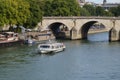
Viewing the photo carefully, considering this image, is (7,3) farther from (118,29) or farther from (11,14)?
(118,29)

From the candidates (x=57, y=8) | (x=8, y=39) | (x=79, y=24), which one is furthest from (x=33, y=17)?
(x=8, y=39)

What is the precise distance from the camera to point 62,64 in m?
45.7

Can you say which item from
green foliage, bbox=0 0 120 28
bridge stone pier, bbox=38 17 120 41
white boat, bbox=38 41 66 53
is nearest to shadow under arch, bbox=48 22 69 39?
bridge stone pier, bbox=38 17 120 41

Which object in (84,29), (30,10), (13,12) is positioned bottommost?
(84,29)

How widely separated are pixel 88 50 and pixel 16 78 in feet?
61.8

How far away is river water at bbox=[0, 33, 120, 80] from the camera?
132 feet

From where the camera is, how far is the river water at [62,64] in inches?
1580

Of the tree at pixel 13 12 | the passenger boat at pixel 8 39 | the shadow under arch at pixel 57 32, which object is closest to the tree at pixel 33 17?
the tree at pixel 13 12

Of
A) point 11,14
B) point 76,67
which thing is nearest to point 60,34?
point 11,14

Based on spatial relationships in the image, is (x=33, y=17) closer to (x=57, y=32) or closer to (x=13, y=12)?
(x=57, y=32)

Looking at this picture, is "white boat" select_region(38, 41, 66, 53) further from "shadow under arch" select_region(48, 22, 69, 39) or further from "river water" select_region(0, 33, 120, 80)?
"shadow under arch" select_region(48, 22, 69, 39)

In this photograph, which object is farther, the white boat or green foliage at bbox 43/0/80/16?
green foliage at bbox 43/0/80/16

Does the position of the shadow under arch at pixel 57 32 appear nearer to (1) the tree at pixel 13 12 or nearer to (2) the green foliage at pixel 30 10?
(2) the green foliage at pixel 30 10

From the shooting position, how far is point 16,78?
39.2 metres
